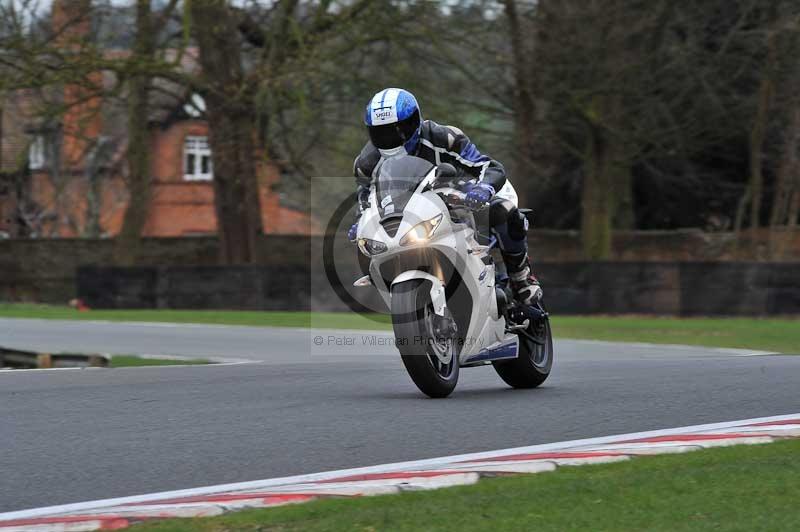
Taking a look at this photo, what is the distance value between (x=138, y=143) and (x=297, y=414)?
20702 millimetres

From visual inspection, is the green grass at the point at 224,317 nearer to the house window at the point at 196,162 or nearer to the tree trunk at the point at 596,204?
the tree trunk at the point at 596,204

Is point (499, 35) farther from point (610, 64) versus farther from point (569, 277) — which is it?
point (569, 277)

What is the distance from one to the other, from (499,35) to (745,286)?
6.18m

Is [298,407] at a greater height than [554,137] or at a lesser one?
lesser

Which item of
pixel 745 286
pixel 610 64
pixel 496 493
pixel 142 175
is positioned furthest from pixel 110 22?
pixel 496 493

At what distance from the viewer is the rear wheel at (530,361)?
823 cm

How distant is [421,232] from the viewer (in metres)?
7.20

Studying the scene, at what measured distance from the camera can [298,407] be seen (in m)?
6.98

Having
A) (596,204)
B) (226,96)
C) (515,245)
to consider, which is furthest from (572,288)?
(515,245)

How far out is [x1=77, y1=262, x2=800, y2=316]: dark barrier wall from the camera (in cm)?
2012

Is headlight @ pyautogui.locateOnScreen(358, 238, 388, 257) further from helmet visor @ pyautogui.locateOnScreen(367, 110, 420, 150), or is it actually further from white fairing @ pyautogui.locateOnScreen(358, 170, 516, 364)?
helmet visor @ pyautogui.locateOnScreen(367, 110, 420, 150)

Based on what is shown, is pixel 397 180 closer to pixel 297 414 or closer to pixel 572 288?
pixel 297 414

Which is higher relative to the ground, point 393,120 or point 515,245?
point 393,120

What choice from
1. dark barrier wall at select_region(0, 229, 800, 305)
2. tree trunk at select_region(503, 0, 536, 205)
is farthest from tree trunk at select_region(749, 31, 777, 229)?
tree trunk at select_region(503, 0, 536, 205)
